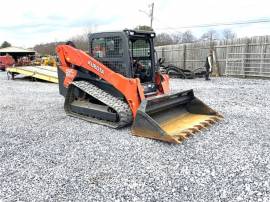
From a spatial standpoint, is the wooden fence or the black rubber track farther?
the wooden fence

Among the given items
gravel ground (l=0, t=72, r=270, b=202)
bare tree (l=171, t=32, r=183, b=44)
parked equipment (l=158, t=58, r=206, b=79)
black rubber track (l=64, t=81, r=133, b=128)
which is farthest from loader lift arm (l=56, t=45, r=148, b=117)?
bare tree (l=171, t=32, r=183, b=44)

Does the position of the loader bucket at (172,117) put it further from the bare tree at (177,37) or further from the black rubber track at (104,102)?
the bare tree at (177,37)

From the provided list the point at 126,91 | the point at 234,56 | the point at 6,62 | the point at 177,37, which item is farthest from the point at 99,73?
the point at 177,37

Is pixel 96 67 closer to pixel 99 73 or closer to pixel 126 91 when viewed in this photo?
pixel 99 73

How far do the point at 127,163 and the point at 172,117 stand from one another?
2189 mm

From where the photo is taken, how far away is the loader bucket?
15.8 feet

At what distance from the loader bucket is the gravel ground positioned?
6.6 inches

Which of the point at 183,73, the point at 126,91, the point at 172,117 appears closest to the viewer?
the point at 126,91

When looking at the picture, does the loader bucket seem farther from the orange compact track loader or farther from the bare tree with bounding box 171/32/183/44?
the bare tree with bounding box 171/32/183/44

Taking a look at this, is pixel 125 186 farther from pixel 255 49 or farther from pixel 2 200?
pixel 255 49

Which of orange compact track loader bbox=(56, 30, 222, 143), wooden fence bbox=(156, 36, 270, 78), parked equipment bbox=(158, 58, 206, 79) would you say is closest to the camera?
orange compact track loader bbox=(56, 30, 222, 143)

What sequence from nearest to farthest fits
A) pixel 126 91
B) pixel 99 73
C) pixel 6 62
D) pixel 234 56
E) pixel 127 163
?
pixel 127 163 < pixel 126 91 < pixel 99 73 < pixel 234 56 < pixel 6 62

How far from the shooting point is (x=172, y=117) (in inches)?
232

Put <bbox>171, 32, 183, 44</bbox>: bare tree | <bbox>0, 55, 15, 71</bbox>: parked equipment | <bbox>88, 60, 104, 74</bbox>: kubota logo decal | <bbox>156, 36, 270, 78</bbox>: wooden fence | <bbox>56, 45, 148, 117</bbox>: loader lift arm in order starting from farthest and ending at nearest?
<bbox>171, 32, 183, 44</bbox>: bare tree → <bbox>0, 55, 15, 71</bbox>: parked equipment → <bbox>156, 36, 270, 78</bbox>: wooden fence → <bbox>88, 60, 104, 74</bbox>: kubota logo decal → <bbox>56, 45, 148, 117</bbox>: loader lift arm
